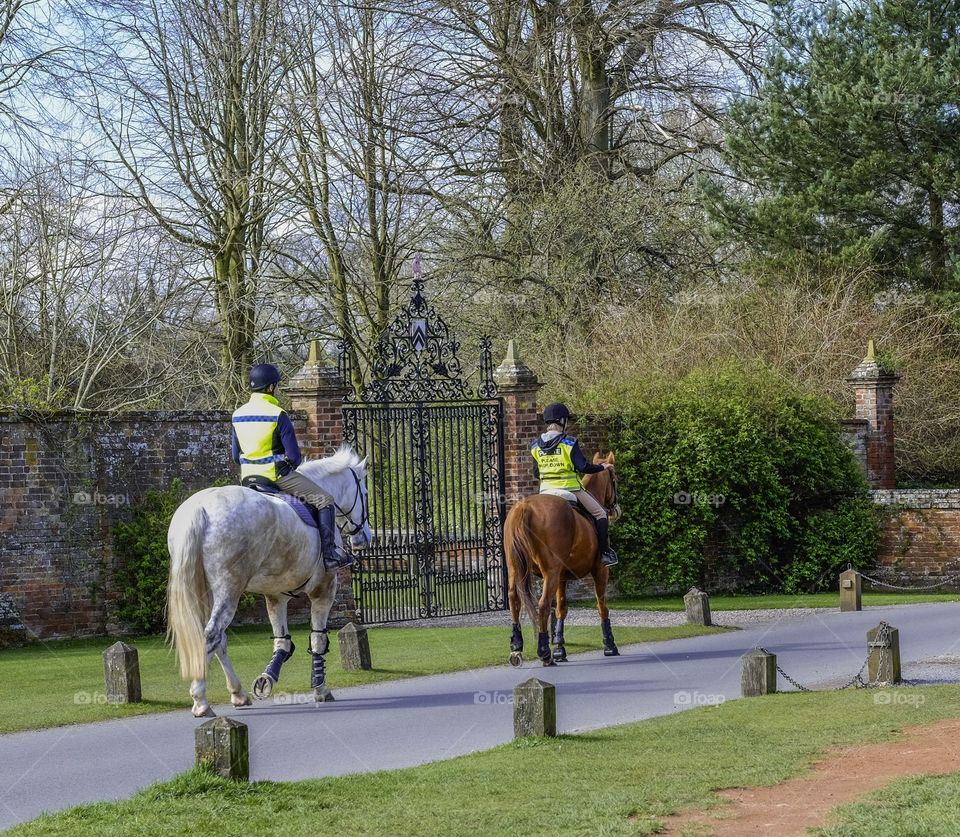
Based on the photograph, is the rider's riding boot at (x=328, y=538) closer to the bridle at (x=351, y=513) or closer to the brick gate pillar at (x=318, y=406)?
the bridle at (x=351, y=513)

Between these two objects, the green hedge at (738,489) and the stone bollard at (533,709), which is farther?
the green hedge at (738,489)

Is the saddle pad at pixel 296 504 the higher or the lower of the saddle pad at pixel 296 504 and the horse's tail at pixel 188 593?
the higher

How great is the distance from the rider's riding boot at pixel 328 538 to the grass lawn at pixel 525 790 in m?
3.33

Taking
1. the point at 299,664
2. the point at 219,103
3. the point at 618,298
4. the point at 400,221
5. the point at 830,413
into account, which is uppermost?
the point at 219,103

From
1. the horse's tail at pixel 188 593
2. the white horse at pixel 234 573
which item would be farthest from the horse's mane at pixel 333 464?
the horse's tail at pixel 188 593

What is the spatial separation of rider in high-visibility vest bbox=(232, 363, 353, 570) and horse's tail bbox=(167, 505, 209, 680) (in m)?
1.02

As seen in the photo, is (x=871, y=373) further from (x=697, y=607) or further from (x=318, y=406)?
(x=318, y=406)

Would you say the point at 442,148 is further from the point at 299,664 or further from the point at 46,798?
the point at 46,798

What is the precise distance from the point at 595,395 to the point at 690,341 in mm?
4492

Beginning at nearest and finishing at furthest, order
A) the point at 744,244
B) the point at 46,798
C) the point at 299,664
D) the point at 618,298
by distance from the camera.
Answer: the point at 46,798 < the point at 299,664 < the point at 618,298 < the point at 744,244

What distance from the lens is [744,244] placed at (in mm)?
32062

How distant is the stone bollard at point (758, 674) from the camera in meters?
12.8

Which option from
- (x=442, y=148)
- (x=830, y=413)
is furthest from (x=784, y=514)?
(x=442, y=148)

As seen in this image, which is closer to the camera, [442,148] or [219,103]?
[219,103]
